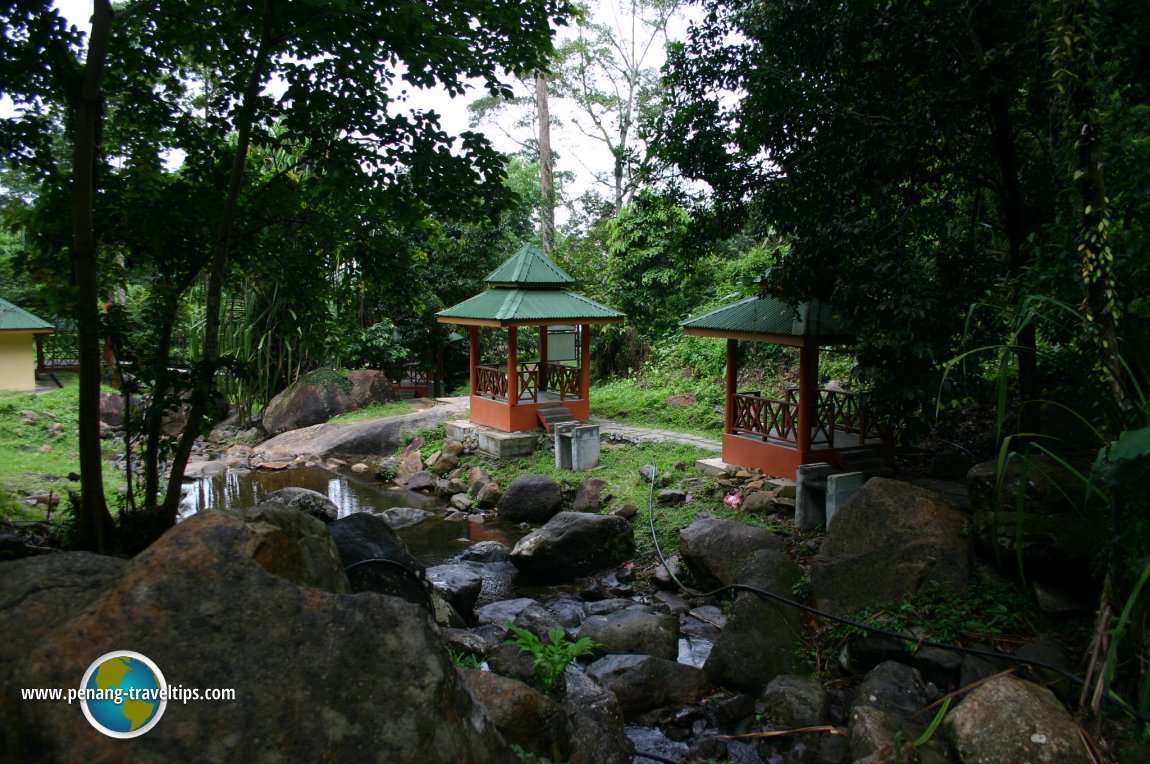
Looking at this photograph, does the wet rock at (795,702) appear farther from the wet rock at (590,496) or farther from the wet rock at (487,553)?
the wet rock at (590,496)

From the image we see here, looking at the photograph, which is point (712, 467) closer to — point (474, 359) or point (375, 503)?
point (375, 503)

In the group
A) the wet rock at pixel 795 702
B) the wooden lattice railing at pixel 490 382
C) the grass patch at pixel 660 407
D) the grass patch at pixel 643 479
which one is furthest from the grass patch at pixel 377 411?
the wet rock at pixel 795 702

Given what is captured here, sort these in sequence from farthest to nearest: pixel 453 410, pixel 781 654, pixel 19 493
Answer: pixel 453 410 < pixel 19 493 < pixel 781 654

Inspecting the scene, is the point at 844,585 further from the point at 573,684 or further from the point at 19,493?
the point at 19,493

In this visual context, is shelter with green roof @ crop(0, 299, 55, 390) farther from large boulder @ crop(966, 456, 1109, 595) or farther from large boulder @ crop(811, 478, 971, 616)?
large boulder @ crop(966, 456, 1109, 595)

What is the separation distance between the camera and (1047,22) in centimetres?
530

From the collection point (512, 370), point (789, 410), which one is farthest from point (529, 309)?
point (789, 410)

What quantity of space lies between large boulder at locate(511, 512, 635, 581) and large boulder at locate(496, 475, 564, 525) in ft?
7.49

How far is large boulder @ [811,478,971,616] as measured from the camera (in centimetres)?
653

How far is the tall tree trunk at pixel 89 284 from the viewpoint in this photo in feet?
16.0

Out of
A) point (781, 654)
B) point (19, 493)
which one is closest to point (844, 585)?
point (781, 654)

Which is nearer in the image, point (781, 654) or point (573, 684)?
point (573, 684)

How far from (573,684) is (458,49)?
4710 mm

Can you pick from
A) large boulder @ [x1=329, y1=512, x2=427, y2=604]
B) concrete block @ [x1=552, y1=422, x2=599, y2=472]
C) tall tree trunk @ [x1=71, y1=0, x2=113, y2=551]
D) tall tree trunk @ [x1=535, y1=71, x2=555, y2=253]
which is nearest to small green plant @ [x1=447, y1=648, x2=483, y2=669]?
large boulder @ [x1=329, y1=512, x2=427, y2=604]
